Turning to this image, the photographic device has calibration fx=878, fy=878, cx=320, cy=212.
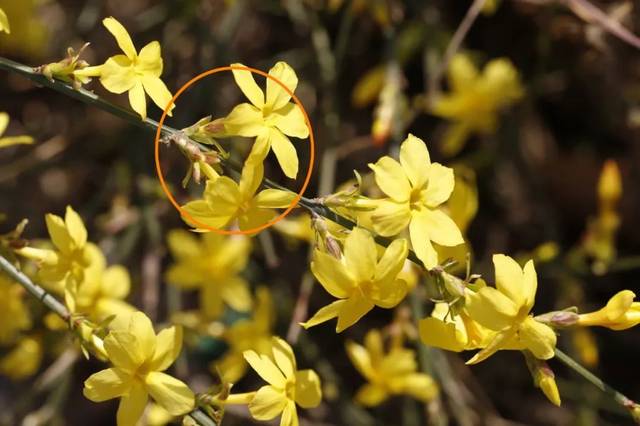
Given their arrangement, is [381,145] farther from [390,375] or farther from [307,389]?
[307,389]

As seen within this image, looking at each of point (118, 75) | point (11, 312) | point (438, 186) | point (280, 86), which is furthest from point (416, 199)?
point (11, 312)

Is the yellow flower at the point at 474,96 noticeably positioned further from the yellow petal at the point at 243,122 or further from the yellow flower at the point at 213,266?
the yellow petal at the point at 243,122

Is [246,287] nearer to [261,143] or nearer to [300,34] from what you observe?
[300,34]

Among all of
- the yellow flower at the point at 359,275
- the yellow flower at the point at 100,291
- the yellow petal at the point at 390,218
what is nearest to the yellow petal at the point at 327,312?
the yellow flower at the point at 359,275

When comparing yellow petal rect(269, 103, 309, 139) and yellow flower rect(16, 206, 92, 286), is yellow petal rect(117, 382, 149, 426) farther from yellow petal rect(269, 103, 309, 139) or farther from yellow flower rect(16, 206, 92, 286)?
yellow petal rect(269, 103, 309, 139)

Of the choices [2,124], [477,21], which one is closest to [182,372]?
[2,124]

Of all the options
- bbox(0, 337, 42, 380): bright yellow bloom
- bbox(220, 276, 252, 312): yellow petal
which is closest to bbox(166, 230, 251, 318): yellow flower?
bbox(220, 276, 252, 312): yellow petal
